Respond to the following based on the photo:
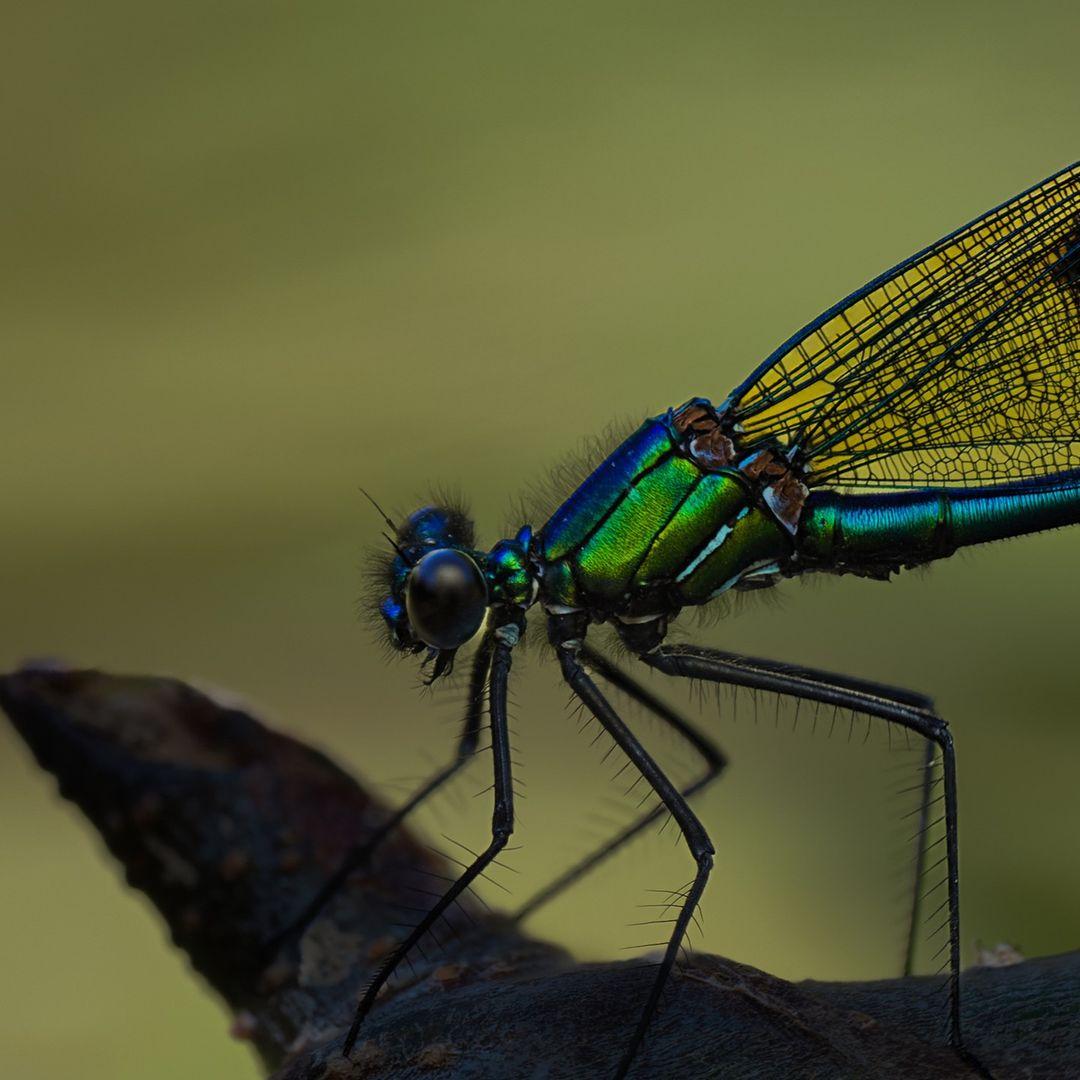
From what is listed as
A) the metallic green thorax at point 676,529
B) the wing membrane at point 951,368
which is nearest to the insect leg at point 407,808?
the metallic green thorax at point 676,529

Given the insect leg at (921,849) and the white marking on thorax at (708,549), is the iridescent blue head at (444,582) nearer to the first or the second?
the white marking on thorax at (708,549)

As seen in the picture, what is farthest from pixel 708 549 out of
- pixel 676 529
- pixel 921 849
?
pixel 921 849

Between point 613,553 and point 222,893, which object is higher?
point 613,553

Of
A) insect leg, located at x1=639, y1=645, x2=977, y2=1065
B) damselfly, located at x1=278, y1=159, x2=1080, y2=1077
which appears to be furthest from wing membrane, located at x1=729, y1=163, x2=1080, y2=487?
insect leg, located at x1=639, y1=645, x2=977, y2=1065

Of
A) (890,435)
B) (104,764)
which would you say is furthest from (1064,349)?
(104,764)

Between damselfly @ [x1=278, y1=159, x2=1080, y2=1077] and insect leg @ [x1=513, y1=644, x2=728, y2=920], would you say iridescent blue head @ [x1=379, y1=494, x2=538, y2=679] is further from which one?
insect leg @ [x1=513, y1=644, x2=728, y2=920]

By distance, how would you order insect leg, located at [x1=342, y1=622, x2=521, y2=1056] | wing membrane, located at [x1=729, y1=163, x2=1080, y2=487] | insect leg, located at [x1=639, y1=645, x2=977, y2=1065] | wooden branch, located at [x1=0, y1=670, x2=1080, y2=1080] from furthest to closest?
wing membrane, located at [x1=729, y1=163, x2=1080, y2=487] → insect leg, located at [x1=639, y1=645, x2=977, y2=1065] → insect leg, located at [x1=342, y1=622, x2=521, y2=1056] → wooden branch, located at [x1=0, y1=670, x2=1080, y2=1080]

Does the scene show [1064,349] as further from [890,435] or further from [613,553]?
[613,553]
